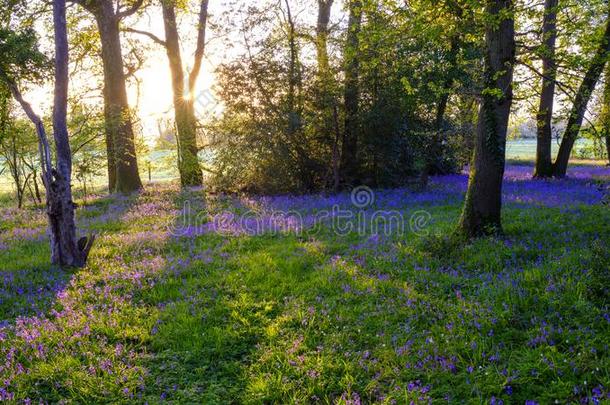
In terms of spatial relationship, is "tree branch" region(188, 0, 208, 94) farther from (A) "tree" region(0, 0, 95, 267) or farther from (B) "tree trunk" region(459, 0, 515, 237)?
(B) "tree trunk" region(459, 0, 515, 237)

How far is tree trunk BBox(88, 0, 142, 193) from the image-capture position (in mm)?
19828

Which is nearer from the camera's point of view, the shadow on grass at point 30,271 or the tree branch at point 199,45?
the shadow on grass at point 30,271

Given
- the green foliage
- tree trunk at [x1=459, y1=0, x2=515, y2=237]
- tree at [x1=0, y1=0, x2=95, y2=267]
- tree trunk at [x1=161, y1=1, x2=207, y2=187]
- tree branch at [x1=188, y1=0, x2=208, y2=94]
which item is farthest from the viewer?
tree branch at [x1=188, y1=0, x2=208, y2=94]

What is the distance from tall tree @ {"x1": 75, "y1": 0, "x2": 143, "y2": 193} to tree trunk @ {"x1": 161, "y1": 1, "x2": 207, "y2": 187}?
308cm

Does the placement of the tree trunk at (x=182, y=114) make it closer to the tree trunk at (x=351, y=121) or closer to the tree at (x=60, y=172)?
the tree trunk at (x=351, y=121)

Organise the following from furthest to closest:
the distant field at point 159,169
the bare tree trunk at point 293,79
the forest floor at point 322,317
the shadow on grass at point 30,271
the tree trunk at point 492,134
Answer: the distant field at point 159,169 → the bare tree trunk at point 293,79 → the tree trunk at point 492,134 → the shadow on grass at point 30,271 → the forest floor at point 322,317

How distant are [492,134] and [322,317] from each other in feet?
17.6

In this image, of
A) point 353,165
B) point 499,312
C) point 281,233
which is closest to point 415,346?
point 499,312

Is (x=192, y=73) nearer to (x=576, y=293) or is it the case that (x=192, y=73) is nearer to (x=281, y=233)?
(x=281, y=233)

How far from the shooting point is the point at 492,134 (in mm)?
8594

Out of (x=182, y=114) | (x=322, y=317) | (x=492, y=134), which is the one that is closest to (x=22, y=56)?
(x=182, y=114)

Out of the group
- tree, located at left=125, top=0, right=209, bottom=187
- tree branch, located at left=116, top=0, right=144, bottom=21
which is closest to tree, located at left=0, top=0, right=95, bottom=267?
tree branch, located at left=116, top=0, right=144, bottom=21

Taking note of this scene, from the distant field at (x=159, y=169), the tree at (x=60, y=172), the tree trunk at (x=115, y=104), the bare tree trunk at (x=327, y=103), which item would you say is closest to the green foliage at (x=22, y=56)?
the tree trunk at (x=115, y=104)

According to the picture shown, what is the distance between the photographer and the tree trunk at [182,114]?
938 inches
